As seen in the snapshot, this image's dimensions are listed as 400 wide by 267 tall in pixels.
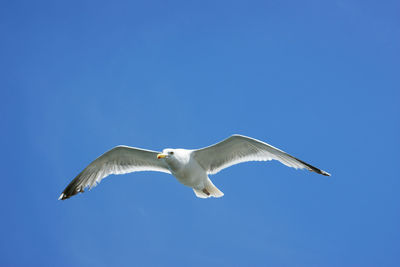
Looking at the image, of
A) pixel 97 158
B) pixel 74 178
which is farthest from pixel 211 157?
pixel 74 178

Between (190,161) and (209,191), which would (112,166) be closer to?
(190,161)

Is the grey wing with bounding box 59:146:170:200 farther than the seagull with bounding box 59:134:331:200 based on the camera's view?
Yes

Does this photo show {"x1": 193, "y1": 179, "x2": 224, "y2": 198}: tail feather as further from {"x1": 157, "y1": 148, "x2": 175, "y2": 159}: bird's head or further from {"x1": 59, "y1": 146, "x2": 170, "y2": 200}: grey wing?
{"x1": 157, "y1": 148, "x2": 175, "y2": 159}: bird's head

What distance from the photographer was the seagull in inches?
281

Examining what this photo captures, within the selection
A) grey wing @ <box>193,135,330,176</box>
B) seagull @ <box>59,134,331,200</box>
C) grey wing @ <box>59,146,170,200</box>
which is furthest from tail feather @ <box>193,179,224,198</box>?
grey wing @ <box>59,146,170,200</box>

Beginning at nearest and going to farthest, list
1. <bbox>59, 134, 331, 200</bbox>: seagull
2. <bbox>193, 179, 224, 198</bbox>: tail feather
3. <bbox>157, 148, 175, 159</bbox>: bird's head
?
<bbox>157, 148, 175, 159</bbox>: bird's head
<bbox>59, 134, 331, 200</bbox>: seagull
<bbox>193, 179, 224, 198</bbox>: tail feather

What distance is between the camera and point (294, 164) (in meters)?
7.04

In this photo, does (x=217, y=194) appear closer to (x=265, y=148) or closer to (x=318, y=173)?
(x=265, y=148)

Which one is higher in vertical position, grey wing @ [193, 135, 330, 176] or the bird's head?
grey wing @ [193, 135, 330, 176]

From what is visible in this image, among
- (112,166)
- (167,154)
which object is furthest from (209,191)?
(112,166)

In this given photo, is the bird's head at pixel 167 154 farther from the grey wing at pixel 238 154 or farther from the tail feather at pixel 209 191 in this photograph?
the tail feather at pixel 209 191

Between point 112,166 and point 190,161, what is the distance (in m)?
1.72

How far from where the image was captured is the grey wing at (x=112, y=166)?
7957mm

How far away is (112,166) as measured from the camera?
26.7ft
